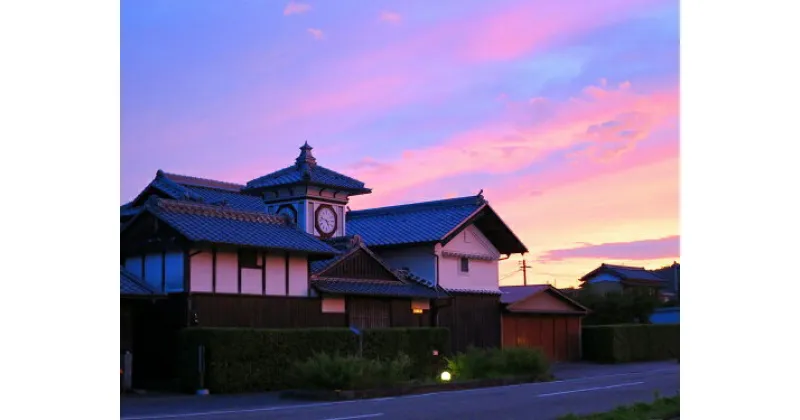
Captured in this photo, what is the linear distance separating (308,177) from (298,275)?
7.21 metres

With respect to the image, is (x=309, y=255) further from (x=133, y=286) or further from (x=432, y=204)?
(x=432, y=204)

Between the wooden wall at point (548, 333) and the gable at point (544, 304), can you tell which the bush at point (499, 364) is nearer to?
the gable at point (544, 304)

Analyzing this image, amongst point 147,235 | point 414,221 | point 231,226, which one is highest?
point 414,221

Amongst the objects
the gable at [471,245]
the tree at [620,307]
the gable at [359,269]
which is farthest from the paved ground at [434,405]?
the tree at [620,307]

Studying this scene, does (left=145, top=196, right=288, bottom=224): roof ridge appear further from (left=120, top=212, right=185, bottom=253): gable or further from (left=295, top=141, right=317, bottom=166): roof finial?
A: (left=295, top=141, right=317, bottom=166): roof finial

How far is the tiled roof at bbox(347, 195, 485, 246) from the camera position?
3203cm

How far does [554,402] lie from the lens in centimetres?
1630

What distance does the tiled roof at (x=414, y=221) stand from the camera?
3203cm

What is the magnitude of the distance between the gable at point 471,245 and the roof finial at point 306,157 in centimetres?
560

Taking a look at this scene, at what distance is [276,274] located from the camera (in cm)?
2361

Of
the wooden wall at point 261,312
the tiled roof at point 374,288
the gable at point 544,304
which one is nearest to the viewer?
the wooden wall at point 261,312

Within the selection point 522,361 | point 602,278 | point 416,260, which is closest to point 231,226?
point 522,361
